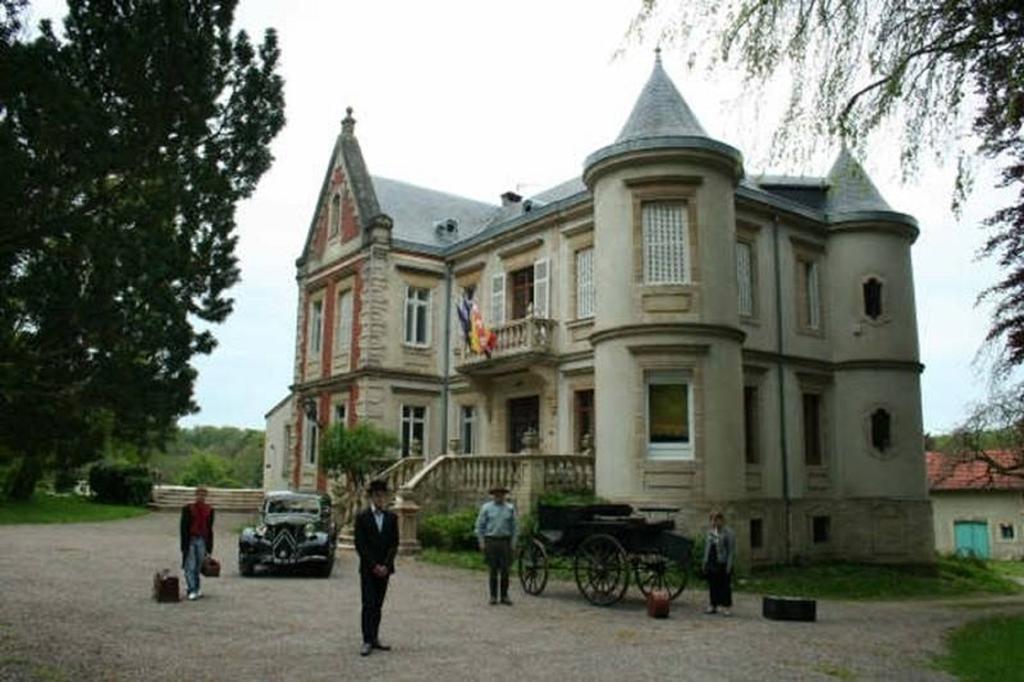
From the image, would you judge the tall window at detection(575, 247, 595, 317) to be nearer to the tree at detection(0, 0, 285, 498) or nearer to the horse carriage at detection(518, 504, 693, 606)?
the horse carriage at detection(518, 504, 693, 606)

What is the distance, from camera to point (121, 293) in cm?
915

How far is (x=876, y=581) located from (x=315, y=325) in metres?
20.3

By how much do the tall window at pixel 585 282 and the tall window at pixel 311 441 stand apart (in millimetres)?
12201

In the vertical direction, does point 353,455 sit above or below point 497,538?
above

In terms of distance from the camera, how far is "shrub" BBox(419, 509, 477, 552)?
20.1 meters

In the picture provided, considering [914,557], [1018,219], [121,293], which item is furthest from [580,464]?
[121,293]

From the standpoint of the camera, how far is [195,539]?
1327 cm

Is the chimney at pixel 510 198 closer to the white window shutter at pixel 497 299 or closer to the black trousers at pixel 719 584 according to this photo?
the white window shutter at pixel 497 299

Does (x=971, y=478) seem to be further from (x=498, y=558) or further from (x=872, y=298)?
(x=498, y=558)

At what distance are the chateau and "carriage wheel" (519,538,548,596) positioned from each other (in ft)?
15.1

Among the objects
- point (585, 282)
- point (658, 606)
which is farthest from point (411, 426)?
point (658, 606)

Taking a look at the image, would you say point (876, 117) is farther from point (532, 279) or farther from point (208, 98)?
point (532, 279)

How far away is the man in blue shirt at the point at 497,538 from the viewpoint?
528 inches

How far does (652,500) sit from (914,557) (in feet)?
28.8
